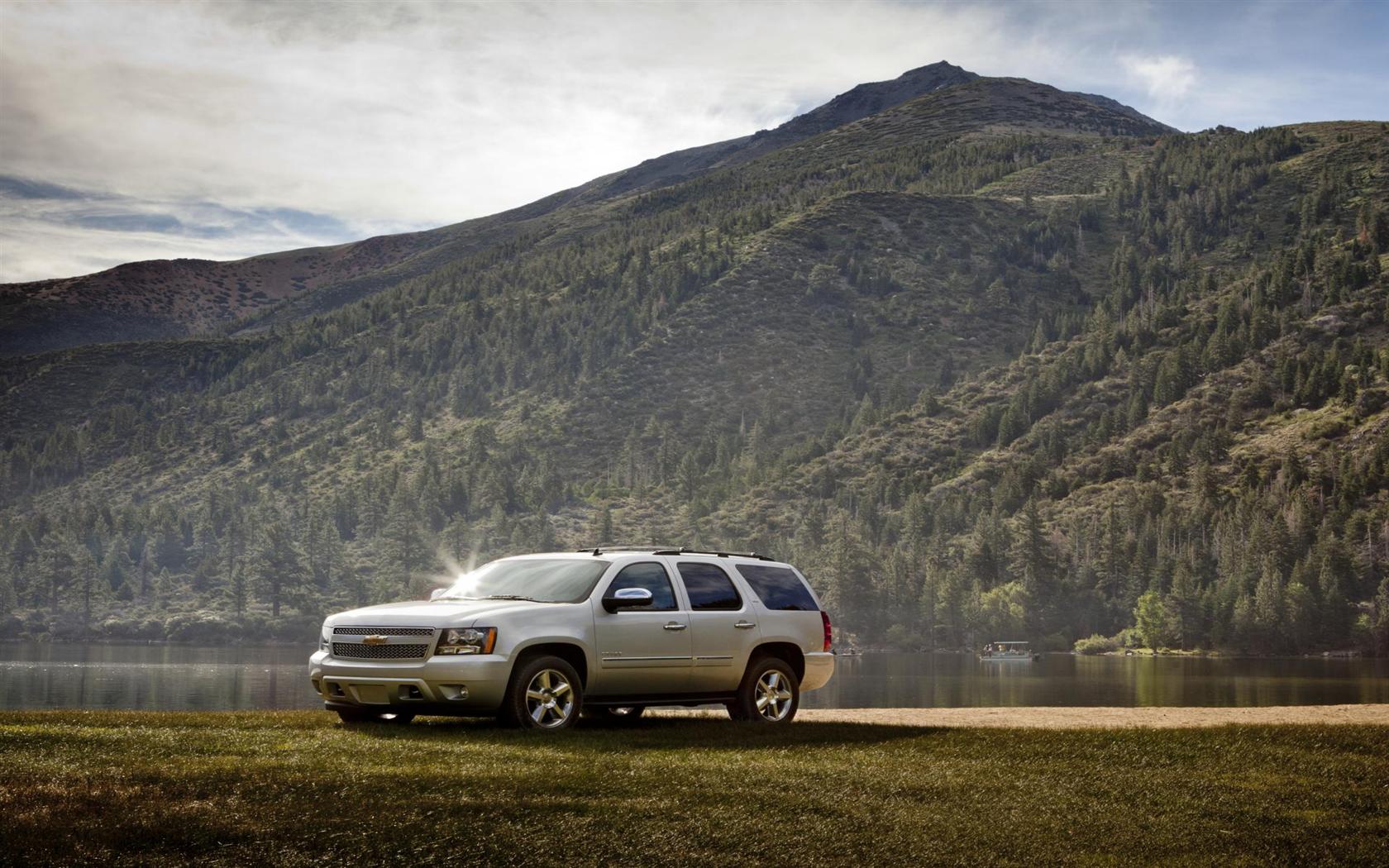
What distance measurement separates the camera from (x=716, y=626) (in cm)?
2088

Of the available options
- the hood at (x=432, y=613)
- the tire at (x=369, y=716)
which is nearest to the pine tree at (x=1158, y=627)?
the tire at (x=369, y=716)

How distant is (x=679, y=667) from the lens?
67.1 ft

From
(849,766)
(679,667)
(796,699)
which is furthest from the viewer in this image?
(796,699)

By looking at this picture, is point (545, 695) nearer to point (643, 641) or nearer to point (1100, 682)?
point (643, 641)

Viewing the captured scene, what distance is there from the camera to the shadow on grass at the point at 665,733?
17859 mm

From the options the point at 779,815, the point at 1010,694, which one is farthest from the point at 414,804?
the point at 1010,694

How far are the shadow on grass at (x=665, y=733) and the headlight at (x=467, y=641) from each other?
981 millimetres

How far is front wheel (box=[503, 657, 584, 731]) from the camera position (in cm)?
1870

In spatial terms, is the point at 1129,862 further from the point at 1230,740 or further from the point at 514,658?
the point at 514,658

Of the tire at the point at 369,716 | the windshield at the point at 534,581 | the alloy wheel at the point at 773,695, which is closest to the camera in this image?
the tire at the point at 369,716

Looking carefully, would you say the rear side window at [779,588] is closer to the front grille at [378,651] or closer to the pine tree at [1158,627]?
the front grille at [378,651]

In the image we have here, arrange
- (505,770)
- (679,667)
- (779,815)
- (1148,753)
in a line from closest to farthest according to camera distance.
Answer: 1. (779,815)
2. (505,770)
3. (1148,753)
4. (679,667)

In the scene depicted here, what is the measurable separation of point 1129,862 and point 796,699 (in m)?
9.23

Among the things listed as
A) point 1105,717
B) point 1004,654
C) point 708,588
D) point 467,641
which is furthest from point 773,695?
point 1004,654
